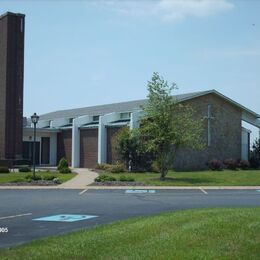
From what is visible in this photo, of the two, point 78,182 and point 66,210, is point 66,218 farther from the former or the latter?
point 78,182

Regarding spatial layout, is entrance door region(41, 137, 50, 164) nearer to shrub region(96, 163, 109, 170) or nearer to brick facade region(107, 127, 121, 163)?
brick facade region(107, 127, 121, 163)

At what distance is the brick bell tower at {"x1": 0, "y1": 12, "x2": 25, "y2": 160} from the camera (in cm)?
4191

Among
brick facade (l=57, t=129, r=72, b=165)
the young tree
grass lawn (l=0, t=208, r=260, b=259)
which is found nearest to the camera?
grass lawn (l=0, t=208, r=260, b=259)

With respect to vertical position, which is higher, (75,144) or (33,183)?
(75,144)

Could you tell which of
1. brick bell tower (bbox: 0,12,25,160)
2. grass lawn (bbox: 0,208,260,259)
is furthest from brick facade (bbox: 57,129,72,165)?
grass lawn (bbox: 0,208,260,259)

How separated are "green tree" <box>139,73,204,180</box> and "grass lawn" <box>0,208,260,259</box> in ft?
66.7

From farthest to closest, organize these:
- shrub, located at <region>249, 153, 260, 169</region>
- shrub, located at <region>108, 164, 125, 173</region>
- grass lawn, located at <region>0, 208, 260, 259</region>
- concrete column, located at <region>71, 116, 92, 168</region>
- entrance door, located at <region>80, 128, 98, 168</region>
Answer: shrub, located at <region>249, 153, 260, 169</region> → concrete column, located at <region>71, 116, 92, 168</region> → entrance door, located at <region>80, 128, 98, 168</region> → shrub, located at <region>108, 164, 125, 173</region> → grass lawn, located at <region>0, 208, 260, 259</region>

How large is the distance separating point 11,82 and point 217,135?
16889 mm

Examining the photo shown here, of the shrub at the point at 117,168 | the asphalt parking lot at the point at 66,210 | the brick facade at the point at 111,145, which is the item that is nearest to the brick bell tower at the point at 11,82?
the brick facade at the point at 111,145

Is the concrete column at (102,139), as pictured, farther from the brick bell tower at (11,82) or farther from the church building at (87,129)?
the brick bell tower at (11,82)

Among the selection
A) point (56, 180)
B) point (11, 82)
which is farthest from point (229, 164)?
point (11, 82)

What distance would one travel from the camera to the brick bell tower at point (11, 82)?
41.9 metres

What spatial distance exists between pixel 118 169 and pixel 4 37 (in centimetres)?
1419

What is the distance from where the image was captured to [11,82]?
42.2 metres
